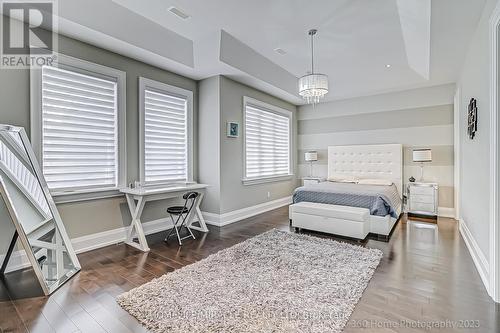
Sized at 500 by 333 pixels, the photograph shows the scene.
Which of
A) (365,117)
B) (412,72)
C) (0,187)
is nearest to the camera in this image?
(0,187)

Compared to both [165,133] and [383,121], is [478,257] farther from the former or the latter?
[165,133]

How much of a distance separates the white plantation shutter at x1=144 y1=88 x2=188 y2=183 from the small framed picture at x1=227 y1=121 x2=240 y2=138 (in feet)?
2.67

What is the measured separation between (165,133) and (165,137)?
71 millimetres

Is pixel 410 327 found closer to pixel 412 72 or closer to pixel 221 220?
pixel 221 220

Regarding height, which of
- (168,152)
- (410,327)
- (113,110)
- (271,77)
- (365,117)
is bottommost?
(410,327)

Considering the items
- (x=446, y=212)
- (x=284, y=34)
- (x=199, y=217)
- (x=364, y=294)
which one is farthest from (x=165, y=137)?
(x=446, y=212)

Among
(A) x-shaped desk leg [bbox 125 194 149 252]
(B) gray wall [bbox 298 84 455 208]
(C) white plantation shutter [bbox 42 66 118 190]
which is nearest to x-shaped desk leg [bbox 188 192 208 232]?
(A) x-shaped desk leg [bbox 125 194 149 252]

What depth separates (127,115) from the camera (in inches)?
146

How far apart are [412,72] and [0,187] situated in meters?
6.32

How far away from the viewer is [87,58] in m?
3.24

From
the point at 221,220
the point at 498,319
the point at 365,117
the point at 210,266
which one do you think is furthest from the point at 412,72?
the point at 210,266

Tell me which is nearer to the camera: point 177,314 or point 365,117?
point 177,314

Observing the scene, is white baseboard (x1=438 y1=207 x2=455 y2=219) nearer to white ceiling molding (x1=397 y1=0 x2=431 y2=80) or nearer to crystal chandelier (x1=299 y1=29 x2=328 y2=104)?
white ceiling molding (x1=397 y1=0 x2=431 y2=80)

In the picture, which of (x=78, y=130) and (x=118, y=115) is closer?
(x=78, y=130)
